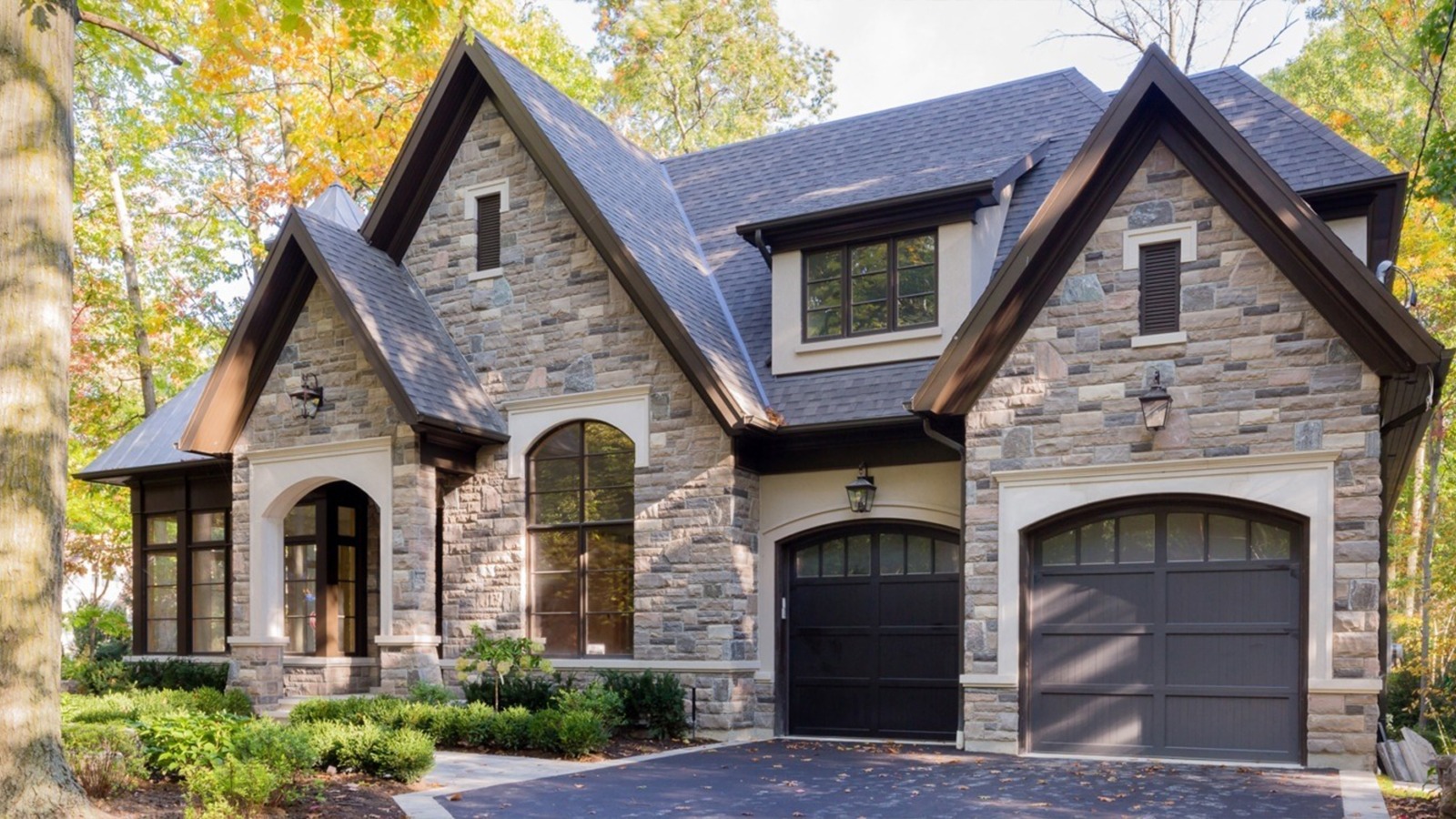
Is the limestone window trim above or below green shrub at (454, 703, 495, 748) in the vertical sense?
above

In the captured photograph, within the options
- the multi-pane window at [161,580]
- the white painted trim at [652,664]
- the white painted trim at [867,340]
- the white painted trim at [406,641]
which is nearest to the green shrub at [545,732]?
the white painted trim at [652,664]

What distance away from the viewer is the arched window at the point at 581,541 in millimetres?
13844

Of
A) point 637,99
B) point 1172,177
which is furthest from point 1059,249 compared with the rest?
point 637,99

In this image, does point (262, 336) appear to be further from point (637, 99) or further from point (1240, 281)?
point (637, 99)

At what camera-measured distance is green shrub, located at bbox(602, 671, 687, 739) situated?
500 inches

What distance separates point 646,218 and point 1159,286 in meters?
6.42

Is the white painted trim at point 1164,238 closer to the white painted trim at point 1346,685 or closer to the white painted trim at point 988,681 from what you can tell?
the white painted trim at point 1346,685

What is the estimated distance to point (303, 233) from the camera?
47.0ft

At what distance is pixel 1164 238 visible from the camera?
11250 millimetres

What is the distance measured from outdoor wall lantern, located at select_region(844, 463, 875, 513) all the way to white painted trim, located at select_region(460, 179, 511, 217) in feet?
17.5

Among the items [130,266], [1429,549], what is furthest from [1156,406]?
[130,266]

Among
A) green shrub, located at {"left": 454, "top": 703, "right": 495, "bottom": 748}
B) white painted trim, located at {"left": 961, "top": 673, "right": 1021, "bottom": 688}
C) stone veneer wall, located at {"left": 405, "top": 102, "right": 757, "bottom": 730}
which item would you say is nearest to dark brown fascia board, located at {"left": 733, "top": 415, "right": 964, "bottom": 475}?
stone veneer wall, located at {"left": 405, "top": 102, "right": 757, "bottom": 730}

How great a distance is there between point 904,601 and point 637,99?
23130 mm

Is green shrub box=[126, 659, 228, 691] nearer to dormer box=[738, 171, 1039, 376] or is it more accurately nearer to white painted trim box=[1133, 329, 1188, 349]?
dormer box=[738, 171, 1039, 376]
